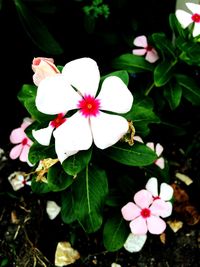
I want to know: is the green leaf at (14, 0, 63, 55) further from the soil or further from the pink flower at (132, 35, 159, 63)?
the soil

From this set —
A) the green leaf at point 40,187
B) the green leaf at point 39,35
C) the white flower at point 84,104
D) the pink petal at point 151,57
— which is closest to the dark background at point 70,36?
the green leaf at point 39,35

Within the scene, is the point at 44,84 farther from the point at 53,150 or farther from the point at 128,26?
the point at 128,26

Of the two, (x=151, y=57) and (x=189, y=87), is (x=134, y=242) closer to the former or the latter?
(x=189, y=87)

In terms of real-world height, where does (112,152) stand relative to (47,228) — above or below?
above

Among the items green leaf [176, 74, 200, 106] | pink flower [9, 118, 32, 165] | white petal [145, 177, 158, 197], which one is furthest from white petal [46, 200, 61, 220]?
green leaf [176, 74, 200, 106]

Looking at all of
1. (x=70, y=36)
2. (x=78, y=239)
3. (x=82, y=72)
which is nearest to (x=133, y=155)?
(x=82, y=72)

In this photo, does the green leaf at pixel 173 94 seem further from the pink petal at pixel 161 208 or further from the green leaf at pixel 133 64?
the pink petal at pixel 161 208

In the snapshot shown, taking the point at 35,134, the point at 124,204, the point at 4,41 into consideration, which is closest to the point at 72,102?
the point at 35,134
